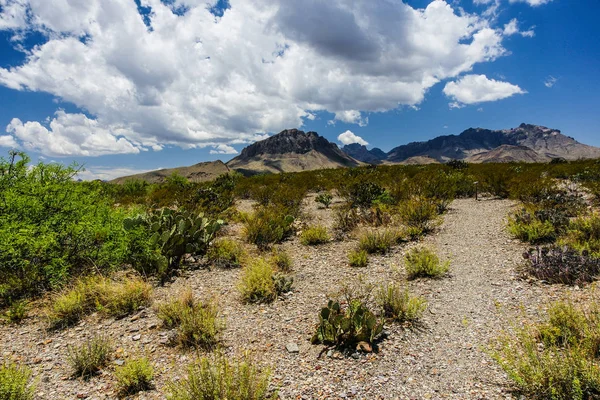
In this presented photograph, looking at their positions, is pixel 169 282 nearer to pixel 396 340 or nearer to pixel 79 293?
pixel 79 293

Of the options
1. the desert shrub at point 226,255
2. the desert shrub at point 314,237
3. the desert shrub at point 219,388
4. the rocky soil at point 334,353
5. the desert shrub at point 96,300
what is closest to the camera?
the desert shrub at point 219,388

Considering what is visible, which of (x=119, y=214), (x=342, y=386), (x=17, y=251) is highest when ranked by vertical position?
(x=119, y=214)

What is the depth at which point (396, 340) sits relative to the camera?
443 cm

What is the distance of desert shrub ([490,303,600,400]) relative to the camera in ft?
9.57

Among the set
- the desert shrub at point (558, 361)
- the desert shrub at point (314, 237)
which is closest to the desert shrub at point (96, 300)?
the desert shrub at point (314, 237)

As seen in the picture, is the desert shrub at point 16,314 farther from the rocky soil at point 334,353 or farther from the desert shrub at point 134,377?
the desert shrub at point 134,377

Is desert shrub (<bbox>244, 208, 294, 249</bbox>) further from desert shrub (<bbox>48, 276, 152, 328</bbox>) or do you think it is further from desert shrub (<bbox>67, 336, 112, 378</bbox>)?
desert shrub (<bbox>67, 336, 112, 378</bbox>)

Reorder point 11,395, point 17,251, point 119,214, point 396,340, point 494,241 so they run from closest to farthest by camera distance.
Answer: point 11,395 < point 396,340 < point 17,251 < point 119,214 < point 494,241

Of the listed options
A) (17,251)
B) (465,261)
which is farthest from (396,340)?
(17,251)

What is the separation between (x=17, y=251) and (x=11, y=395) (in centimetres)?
337

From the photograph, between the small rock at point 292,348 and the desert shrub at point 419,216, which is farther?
the desert shrub at point 419,216

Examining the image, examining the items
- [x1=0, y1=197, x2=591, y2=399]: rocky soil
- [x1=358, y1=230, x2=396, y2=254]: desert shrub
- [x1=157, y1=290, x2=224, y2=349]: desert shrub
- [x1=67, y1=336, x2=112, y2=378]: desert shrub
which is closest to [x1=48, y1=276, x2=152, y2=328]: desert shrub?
[x1=0, y1=197, x2=591, y2=399]: rocky soil

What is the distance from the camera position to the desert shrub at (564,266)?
18.1ft

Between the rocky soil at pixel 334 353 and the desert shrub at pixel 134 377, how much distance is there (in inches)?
5.5
